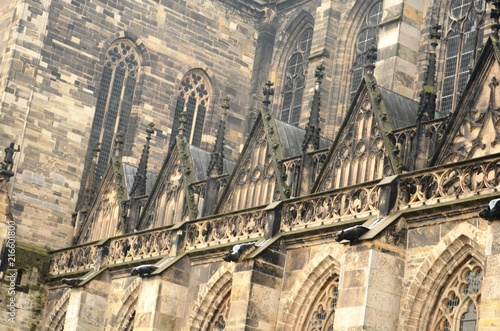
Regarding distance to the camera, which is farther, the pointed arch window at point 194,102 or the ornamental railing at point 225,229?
the pointed arch window at point 194,102

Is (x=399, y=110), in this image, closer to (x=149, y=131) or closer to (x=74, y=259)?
(x=149, y=131)

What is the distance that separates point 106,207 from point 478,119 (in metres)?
14.6

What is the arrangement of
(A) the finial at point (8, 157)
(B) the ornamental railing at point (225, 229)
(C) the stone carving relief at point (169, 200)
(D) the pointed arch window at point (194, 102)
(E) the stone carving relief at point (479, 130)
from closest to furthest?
1. (E) the stone carving relief at point (479, 130)
2. (B) the ornamental railing at point (225, 229)
3. (C) the stone carving relief at point (169, 200)
4. (A) the finial at point (8, 157)
5. (D) the pointed arch window at point (194, 102)

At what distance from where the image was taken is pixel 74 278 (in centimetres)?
3241

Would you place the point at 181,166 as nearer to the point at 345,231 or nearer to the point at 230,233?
the point at 230,233

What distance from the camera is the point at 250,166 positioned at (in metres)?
29.7

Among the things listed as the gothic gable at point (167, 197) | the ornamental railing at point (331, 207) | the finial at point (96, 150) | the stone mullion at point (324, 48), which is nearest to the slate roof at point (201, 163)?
the gothic gable at point (167, 197)

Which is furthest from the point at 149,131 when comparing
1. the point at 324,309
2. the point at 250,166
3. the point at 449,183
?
the point at 449,183

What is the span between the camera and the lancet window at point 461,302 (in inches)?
846

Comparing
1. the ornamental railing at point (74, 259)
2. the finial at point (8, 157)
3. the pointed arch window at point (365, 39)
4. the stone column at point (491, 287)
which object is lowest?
the stone column at point (491, 287)

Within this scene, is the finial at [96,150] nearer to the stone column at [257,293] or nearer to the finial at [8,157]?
the finial at [8,157]

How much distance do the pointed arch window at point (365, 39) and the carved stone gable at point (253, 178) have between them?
6406 mm

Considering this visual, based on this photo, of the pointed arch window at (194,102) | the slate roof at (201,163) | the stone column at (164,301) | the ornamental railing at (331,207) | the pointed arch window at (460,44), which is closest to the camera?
the ornamental railing at (331,207)

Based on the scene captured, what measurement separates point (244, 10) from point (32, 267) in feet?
37.0
